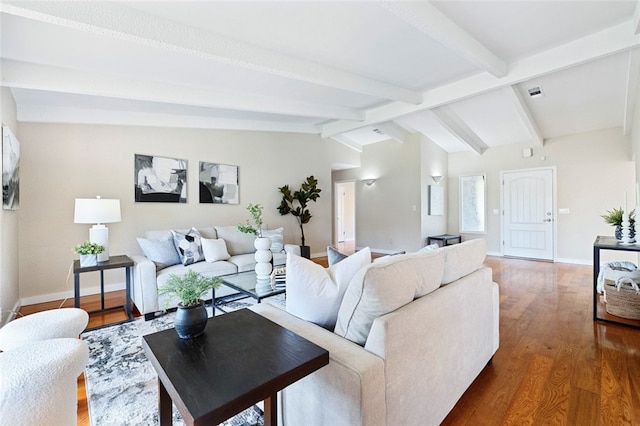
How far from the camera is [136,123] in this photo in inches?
155

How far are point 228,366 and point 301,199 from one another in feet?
15.5

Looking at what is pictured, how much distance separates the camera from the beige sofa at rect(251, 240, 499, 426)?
102 centimetres

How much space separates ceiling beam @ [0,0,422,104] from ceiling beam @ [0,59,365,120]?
78 cm

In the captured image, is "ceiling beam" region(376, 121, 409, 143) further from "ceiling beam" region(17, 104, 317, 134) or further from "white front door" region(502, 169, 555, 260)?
"white front door" region(502, 169, 555, 260)

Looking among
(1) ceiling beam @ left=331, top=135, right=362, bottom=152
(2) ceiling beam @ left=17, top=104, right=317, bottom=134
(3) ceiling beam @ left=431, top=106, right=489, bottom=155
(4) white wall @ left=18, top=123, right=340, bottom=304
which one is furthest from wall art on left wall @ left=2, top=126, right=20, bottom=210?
(3) ceiling beam @ left=431, top=106, right=489, bottom=155

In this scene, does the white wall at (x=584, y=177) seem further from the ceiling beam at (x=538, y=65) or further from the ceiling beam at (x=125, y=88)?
the ceiling beam at (x=125, y=88)

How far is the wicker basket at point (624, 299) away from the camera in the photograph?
2.74 m

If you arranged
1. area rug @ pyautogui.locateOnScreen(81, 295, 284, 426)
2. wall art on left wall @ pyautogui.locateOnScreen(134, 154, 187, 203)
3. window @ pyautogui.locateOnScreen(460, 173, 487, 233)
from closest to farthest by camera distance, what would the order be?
area rug @ pyautogui.locateOnScreen(81, 295, 284, 426), wall art on left wall @ pyautogui.locateOnScreen(134, 154, 187, 203), window @ pyautogui.locateOnScreen(460, 173, 487, 233)

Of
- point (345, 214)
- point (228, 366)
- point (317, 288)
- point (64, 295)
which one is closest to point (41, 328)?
point (228, 366)

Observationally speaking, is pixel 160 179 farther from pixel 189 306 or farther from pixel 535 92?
pixel 535 92

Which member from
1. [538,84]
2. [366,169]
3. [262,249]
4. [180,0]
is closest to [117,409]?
[262,249]

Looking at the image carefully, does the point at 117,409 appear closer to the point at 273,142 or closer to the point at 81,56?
the point at 81,56

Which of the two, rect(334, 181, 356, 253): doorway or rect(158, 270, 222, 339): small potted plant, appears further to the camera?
rect(334, 181, 356, 253): doorway

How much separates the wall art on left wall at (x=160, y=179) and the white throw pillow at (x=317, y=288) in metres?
3.44
